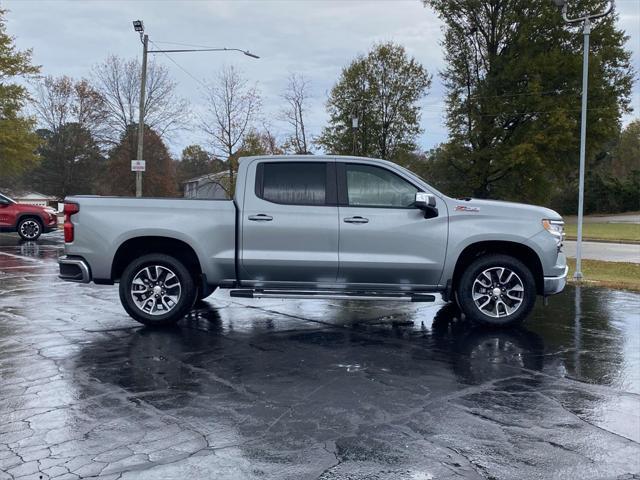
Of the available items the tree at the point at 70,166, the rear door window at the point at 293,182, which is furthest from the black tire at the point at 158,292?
the tree at the point at 70,166

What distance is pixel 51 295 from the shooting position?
9.52m

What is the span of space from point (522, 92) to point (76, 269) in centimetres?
3516

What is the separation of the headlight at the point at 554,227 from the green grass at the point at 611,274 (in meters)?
4.80

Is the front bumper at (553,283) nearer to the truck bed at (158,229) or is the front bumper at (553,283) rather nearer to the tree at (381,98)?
the truck bed at (158,229)

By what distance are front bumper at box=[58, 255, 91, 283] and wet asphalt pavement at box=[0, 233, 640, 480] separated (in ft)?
2.00

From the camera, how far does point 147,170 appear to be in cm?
6253

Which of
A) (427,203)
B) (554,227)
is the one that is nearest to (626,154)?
(554,227)

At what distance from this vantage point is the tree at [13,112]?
94.0 feet

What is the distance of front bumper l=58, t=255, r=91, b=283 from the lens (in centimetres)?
708

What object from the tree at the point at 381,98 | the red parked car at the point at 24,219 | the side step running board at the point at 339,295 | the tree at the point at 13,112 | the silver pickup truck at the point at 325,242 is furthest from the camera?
the tree at the point at 381,98

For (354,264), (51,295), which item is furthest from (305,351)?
(51,295)

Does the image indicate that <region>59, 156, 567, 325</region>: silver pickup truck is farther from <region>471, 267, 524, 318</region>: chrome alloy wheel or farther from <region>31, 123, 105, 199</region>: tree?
<region>31, 123, 105, 199</region>: tree

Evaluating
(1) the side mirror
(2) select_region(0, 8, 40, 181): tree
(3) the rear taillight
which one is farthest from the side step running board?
(2) select_region(0, 8, 40, 181): tree

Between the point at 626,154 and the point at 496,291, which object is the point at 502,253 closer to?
the point at 496,291
